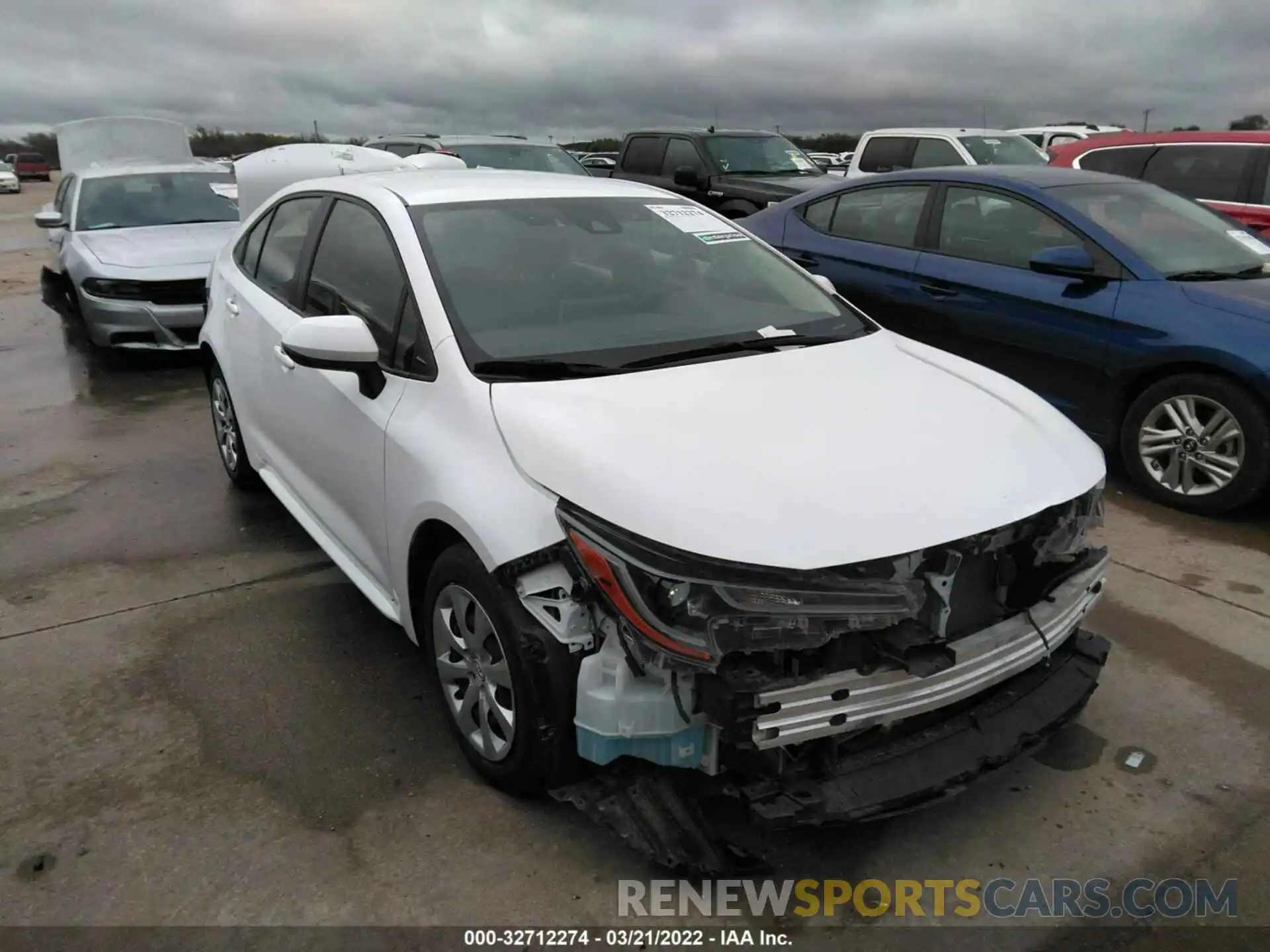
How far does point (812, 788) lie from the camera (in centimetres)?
222

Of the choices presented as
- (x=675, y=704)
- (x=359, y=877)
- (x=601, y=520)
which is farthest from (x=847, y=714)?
(x=359, y=877)

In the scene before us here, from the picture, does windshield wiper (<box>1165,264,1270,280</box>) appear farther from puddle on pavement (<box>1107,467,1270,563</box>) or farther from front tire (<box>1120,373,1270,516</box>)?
puddle on pavement (<box>1107,467,1270,563</box>)

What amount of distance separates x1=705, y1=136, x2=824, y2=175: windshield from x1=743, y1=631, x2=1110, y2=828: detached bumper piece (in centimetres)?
935

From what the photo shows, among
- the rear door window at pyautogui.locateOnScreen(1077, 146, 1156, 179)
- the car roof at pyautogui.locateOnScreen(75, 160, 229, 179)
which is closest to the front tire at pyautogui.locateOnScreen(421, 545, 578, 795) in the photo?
the rear door window at pyautogui.locateOnScreen(1077, 146, 1156, 179)

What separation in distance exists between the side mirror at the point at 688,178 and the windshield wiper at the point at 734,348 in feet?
26.4

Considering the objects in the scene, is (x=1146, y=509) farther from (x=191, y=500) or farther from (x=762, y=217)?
(x=191, y=500)

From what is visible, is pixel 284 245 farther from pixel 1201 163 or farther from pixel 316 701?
pixel 1201 163

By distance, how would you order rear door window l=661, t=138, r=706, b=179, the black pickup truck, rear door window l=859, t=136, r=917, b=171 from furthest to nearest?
rear door window l=661, t=138, r=706, b=179
rear door window l=859, t=136, r=917, b=171
the black pickup truck

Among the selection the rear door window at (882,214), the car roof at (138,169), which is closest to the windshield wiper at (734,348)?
the rear door window at (882,214)

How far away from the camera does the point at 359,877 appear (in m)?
2.44

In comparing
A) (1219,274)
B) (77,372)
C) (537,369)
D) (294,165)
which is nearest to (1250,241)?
(1219,274)

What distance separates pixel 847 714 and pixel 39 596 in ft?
11.4

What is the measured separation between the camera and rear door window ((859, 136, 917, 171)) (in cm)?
1109

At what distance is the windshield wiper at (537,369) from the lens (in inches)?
107
